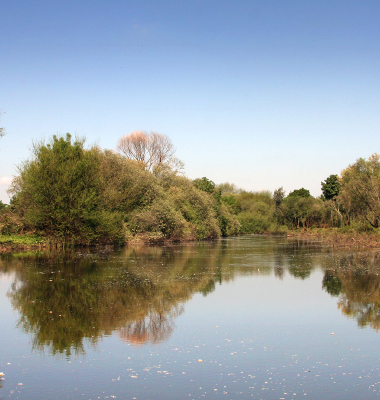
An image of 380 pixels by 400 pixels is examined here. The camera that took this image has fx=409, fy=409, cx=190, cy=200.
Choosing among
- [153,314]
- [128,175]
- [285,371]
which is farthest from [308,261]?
[128,175]

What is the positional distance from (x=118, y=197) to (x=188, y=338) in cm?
3659

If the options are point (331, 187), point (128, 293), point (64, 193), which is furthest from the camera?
point (331, 187)

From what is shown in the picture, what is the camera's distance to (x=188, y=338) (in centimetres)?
953

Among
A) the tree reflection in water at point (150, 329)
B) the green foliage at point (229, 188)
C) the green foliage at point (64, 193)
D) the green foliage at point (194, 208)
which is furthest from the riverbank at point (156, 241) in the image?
the green foliage at point (229, 188)

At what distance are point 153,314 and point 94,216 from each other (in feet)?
91.4

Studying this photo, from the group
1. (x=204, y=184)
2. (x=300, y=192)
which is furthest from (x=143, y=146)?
(x=300, y=192)

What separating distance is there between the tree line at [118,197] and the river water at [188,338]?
19.8m

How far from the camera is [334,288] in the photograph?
1641 centimetres

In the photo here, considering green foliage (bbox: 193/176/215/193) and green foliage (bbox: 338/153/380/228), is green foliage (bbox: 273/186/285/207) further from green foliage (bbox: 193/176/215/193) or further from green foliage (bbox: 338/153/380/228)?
green foliage (bbox: 338/153/380/228)

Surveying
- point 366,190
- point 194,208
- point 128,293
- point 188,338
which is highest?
point 366,190

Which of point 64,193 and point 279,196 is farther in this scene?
point 279,196

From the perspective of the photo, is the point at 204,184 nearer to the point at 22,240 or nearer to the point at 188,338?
the point at 22,240

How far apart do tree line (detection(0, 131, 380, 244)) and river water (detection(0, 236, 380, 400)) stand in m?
19.8

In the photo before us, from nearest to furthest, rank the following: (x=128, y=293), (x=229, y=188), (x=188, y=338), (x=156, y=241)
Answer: (x=188, y=338) → (x=128, y=293) → (x=156, y=241) → (x=229, y=188)
